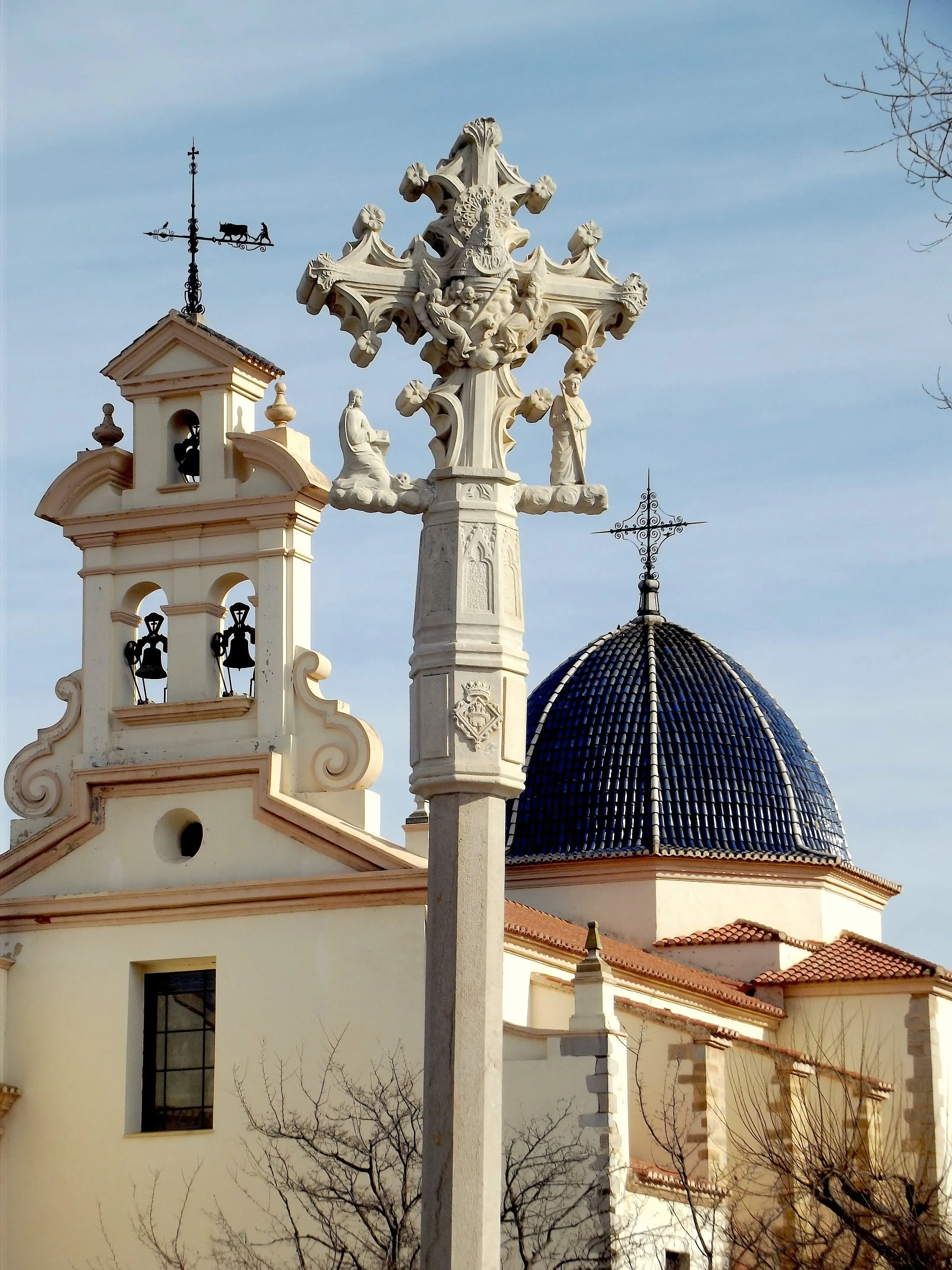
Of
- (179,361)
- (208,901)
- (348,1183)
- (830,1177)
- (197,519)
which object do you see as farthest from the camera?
(179,361)

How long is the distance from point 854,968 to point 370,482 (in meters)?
25.0

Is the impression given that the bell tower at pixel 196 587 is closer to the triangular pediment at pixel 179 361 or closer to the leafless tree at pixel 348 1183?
the triangular pediment at pixel 179 361

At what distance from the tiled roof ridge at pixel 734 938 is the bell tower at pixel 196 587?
10627 mm

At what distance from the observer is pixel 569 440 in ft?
33.0

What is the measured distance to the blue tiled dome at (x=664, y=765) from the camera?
115ft

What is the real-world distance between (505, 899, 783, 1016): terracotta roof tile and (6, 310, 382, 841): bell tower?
10.2 ft

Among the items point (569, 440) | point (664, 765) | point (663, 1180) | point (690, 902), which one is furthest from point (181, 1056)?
point (569, 440)

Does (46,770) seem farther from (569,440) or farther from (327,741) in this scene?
(569,440)

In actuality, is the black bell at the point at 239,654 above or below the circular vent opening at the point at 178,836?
above

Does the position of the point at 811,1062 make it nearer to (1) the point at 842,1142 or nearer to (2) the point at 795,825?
(1) the point at 842,1142

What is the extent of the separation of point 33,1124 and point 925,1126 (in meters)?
13.3

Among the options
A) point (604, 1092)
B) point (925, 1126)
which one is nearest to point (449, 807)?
point (604, 1092)

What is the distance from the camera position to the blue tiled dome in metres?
35.1

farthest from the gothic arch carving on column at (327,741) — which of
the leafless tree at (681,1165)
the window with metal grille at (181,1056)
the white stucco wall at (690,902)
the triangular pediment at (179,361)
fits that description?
the white stucco wall at (690,902)
